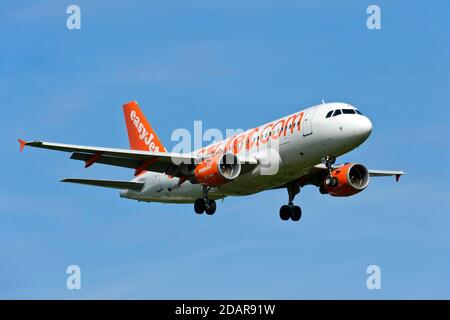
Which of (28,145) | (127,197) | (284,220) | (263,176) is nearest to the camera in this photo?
(28,145)

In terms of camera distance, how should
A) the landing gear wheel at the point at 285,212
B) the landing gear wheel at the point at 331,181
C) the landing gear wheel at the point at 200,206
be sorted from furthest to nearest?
the landing gear wheel at the point at 285,212, the landing gear wheel at the point at 200,206, the landing gear wheel at the point at 331,181

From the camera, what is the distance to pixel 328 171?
170 ft

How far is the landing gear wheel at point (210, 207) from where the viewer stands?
181 feet

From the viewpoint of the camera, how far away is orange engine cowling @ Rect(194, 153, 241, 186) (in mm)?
52312

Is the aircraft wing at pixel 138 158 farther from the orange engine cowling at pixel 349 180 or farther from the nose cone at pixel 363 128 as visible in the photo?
the nose cone at pixel 363 128

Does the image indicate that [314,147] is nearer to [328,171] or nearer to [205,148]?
[328,171]

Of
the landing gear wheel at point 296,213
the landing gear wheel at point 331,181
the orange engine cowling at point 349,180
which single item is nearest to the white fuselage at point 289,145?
the landing gear wheel at point 331,181

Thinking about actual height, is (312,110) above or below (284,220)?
above

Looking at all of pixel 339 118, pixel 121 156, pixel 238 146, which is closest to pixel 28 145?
pixel 121 156

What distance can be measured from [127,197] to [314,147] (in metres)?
15.8

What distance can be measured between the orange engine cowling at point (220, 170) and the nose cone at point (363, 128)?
6.80 metres

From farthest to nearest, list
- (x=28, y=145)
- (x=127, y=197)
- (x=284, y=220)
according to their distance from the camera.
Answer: (x=127, y=197)
(x=284, y=220)
(x=28, y=145)

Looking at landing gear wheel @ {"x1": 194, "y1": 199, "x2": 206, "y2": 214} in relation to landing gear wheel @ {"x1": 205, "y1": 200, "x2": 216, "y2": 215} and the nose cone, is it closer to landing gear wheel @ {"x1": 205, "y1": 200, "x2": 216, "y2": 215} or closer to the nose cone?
landing gear wheel @ {"x1": 205, "y1": 200, "x2": 216, "y2": 215}

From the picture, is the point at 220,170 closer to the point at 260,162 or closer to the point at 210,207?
the point at 260,162
